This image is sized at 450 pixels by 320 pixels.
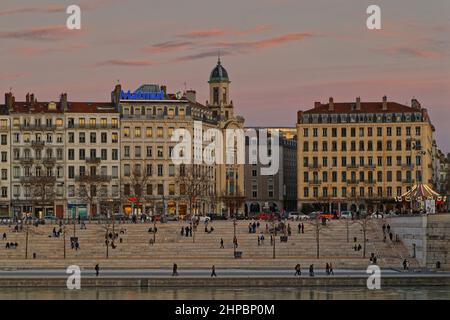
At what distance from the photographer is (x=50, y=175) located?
146000 mm

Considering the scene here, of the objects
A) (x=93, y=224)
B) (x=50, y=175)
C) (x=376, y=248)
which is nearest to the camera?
(x=376, y=248)

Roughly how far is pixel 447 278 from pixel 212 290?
14.2 m

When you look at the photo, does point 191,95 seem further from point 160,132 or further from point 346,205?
point 346,205

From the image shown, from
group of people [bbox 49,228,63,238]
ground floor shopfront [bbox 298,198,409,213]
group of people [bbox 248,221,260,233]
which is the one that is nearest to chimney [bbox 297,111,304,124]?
ground floor shopfront [bbox 298,198,409,213]

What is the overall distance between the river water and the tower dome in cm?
9245

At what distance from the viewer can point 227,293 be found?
77.6 metres

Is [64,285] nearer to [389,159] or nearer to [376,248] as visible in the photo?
[376,248]

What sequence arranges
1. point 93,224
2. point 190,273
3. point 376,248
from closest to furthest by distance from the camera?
point 190,273 < point 376,248 < point 93,224

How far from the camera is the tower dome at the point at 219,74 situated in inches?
6767

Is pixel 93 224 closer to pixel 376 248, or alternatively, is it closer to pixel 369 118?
pixel 376 248

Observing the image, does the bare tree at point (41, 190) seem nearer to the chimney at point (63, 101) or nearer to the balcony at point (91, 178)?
the balcony at point (91, 178)

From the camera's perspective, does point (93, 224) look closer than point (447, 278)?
No

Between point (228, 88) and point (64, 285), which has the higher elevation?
point (228, 88)
